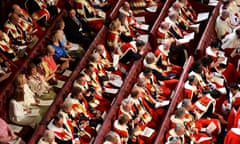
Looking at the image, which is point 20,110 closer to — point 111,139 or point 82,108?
point 82,108

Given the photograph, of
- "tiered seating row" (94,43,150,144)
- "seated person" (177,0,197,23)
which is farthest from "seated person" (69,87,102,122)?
"seated person" (177,0,197,23)

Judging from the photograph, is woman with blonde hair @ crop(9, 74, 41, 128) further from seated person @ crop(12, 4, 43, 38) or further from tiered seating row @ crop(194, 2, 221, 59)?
tiered seating row @ crop(194, 2, 221, 59)

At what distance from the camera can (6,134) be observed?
6867 millimetres

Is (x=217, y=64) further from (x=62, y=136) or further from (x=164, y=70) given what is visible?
(x=62, y=136)

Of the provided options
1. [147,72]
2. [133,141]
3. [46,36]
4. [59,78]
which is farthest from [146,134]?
[46,36]

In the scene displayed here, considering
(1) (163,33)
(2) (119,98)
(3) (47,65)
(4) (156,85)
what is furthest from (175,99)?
(3) (47,65)

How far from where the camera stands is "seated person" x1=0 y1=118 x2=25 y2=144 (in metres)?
6.82

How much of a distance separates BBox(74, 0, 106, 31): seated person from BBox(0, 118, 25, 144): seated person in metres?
2.86

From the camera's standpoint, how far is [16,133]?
23.9ft

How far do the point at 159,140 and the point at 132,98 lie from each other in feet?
2.43

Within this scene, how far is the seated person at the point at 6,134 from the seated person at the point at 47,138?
0.22 meters

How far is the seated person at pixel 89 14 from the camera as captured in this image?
9.36 m

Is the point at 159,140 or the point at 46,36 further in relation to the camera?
the point at 46,36

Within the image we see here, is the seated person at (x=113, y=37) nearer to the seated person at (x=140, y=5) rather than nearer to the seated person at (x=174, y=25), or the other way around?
the seated person at (x=174, y=25)
